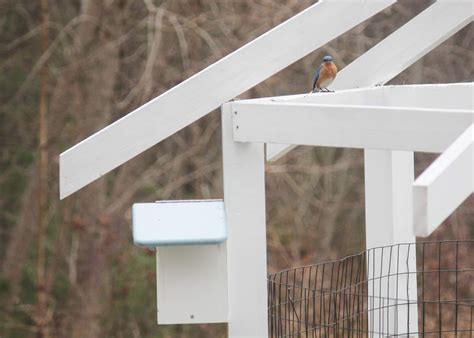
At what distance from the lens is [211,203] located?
9.68 ft

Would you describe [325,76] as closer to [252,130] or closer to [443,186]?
[252,130]

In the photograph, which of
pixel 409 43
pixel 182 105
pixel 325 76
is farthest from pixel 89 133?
pixel 182 105

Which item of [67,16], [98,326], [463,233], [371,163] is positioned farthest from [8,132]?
[371,163]

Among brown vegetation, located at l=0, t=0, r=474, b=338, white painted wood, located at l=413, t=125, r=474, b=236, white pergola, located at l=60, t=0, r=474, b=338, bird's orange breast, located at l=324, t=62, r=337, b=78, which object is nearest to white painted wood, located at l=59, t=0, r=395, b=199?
white pergola, located at l=60, t=0, r=474, b=338

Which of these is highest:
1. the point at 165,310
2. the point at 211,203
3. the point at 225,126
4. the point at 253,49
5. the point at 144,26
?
the point at 144,26

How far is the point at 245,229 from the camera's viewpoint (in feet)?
9.44

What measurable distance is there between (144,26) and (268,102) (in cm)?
403

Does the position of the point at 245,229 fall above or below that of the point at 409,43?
below

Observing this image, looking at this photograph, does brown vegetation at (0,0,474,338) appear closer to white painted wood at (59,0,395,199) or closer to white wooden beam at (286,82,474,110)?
white wooden beam at (286,82,474,110)

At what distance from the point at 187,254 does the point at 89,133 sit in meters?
3.77

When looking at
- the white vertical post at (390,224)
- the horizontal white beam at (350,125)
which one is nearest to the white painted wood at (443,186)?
the horizontal white beam at (350,125)

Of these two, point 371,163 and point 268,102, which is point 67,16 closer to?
point 371,163

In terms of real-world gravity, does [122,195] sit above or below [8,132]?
below

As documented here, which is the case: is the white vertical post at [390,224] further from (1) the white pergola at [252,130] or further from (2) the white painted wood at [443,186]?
(2) the white painted wood at [443,186]
